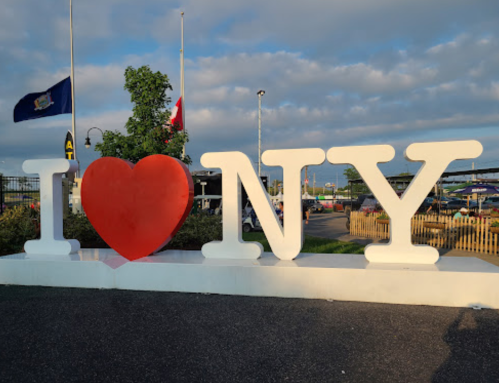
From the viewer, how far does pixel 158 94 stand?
1134 cm

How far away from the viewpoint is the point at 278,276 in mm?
5207

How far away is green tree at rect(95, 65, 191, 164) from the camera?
36.6 feet

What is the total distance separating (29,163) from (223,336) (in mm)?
4976

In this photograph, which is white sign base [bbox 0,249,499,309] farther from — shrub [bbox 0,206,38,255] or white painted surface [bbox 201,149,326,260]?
shrub [bbox 0,206,38,255]

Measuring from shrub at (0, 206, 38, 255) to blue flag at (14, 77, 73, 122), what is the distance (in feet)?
21.6

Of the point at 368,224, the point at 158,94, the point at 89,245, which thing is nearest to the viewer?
the point at 89,245

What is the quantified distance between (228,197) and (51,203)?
320 centimetres

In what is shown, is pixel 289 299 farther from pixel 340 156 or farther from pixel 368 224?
pixel 368 224

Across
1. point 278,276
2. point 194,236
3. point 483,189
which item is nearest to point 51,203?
point 194,236

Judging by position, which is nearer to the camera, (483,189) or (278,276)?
(278,276)

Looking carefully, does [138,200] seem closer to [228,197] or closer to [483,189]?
[228,197]

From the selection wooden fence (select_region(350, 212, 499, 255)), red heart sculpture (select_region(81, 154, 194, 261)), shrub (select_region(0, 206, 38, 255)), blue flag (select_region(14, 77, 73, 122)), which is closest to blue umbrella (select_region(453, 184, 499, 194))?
wooden fence (select_region(350, 212, 499, 255))

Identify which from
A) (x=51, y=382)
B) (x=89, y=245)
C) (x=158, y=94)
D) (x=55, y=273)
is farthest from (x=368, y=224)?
Answer: (x=51, y=382)

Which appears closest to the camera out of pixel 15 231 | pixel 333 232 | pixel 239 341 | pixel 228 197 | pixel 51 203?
pixel 239 341
